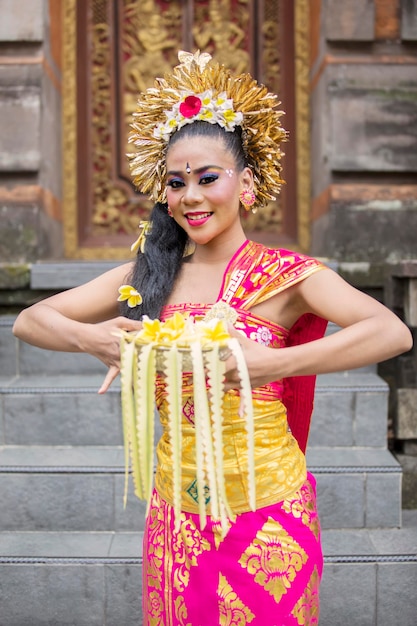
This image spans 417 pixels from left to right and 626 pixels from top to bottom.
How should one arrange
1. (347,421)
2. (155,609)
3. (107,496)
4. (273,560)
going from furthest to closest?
(347,421) → (107,496) → (155,609) → (273,560)

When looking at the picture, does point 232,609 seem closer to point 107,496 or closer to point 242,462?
point 242,462

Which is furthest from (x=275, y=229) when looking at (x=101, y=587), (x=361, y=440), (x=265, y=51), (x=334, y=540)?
(x=101, y=587)

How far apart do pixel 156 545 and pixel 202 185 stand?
102 cm

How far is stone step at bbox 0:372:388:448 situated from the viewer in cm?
351

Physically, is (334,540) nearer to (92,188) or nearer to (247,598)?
(247,598)

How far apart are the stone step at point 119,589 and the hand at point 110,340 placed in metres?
1.59

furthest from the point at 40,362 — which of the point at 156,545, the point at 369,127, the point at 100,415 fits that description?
the point at 369,127

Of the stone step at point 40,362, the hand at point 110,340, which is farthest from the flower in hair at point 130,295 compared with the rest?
the stone step at point 40,362

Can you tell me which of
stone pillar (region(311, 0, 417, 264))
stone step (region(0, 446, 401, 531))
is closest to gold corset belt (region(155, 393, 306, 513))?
stone step (region(0, 446, 401, 531))

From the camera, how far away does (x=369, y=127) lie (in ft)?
14.1

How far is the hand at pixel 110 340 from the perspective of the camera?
5.30ft

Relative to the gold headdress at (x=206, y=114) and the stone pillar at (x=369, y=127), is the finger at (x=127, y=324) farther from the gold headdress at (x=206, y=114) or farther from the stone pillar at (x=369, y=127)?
the stone pillar at (x=369, y=127)

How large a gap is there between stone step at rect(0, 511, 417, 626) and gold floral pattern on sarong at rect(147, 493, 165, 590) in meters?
1.12

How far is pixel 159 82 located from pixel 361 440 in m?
2.26
